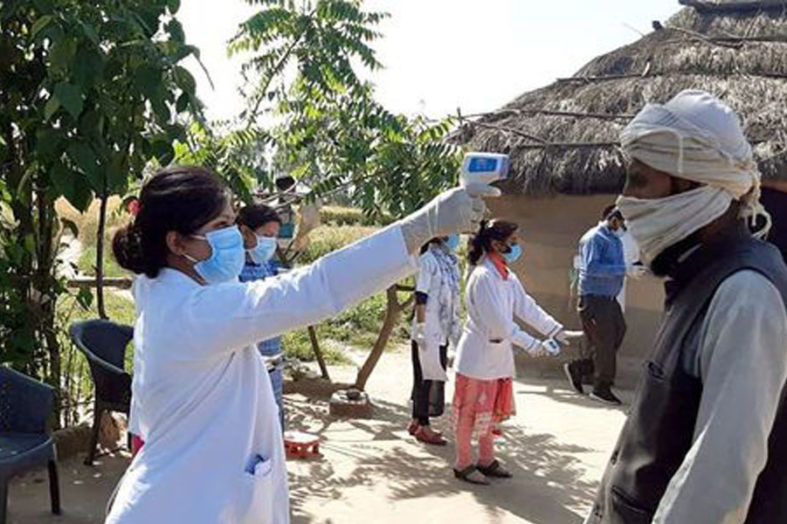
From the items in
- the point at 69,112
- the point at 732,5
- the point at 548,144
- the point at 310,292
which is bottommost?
the point at 310,292

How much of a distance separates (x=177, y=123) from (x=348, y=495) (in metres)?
2.32

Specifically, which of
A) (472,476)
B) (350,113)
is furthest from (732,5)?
(472,476)

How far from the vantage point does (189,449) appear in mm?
1863

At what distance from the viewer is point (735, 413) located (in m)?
1.46

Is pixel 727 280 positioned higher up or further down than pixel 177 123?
further down

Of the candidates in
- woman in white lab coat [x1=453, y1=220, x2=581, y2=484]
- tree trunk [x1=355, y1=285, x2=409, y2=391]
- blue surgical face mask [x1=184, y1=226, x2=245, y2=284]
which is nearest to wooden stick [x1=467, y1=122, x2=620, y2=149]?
tree trunk [x1=355, y1=285, x2=409, y2=391]

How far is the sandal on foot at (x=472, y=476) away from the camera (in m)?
5.16

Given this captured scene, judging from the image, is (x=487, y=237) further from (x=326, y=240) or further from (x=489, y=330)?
(x=326, y=240)

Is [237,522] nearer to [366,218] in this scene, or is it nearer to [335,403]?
[366,218]

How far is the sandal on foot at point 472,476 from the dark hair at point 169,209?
357 cm

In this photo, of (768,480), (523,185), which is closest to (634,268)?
(523,185)

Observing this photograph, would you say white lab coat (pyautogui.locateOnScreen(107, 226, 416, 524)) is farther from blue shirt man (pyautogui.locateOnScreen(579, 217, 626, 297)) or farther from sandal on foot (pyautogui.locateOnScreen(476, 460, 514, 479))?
blue shirt man (pyautogui.locateOnScreen(579, 217, 626, 297))

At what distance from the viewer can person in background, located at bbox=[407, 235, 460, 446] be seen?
5871mm

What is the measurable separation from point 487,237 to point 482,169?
337 cm
